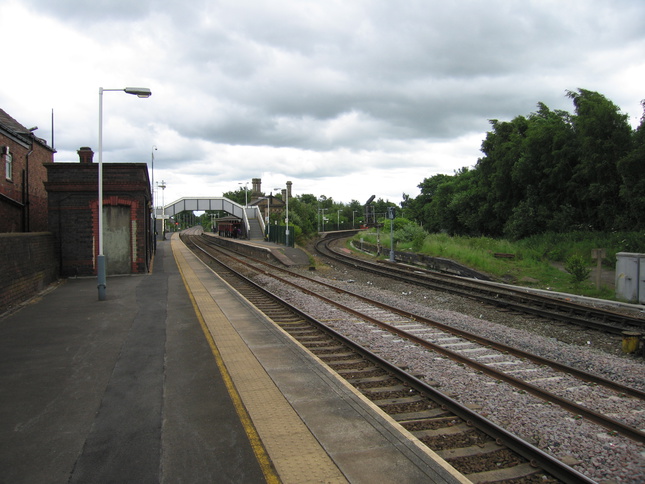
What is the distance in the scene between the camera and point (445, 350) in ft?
28.3

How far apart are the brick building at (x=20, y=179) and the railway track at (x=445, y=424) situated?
18773 millimetres

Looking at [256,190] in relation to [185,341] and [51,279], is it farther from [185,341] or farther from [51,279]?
[185,341]

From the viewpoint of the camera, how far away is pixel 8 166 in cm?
2197

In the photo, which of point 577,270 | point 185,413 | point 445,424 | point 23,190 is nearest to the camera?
point 185,413

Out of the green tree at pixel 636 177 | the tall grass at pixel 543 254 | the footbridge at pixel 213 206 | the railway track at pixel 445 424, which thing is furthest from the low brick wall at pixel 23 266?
the footbridge at pixel 213 206

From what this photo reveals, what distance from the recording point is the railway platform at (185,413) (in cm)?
427

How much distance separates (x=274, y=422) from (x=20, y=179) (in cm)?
2437

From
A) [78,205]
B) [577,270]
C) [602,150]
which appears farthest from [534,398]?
[602,150]

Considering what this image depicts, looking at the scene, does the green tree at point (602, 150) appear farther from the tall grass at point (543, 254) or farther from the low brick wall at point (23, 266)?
the low brick wall at point (23, 266)

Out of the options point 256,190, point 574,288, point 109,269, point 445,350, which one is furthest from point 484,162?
point 256,190

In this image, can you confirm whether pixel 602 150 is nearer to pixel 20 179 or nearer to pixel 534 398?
pixel 534 398

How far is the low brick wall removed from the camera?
11.9 m

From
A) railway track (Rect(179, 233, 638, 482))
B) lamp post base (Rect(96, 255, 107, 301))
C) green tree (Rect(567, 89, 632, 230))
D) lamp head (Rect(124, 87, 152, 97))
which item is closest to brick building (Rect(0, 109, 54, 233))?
lamp post base (Rect(96, 255, 107, 301))

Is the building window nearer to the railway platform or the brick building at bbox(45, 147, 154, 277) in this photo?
the brick building at bbox(45, 147, 154, 277)
